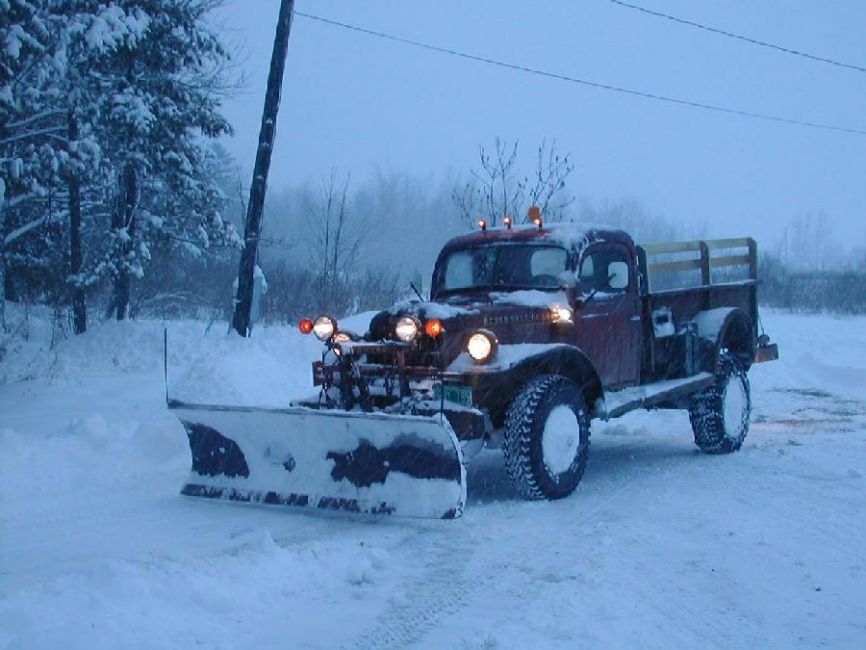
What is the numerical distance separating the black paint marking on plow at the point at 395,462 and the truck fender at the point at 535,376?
2.35 feet

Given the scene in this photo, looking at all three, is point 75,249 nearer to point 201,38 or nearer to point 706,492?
point 201,38

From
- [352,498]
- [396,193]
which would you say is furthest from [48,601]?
[396,193]

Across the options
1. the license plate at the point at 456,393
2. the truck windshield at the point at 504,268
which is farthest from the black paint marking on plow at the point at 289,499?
the truck windshield at the point at 504,268

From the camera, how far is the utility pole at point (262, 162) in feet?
45.8

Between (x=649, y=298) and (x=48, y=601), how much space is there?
234 inches

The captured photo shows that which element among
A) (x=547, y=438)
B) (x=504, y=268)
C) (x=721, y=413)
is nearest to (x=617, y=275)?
(x=504, y=268)

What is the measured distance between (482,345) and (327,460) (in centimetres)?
135

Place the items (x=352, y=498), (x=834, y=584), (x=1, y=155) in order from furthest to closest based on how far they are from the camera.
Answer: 1. (x=1, y=155)
2. (x=352, y=498)
3. (x=834, y=584)

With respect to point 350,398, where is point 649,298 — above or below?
above

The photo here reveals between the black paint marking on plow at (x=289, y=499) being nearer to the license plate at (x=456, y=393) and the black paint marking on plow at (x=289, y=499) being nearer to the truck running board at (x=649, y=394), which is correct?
the license plate at (x=456, y=393)

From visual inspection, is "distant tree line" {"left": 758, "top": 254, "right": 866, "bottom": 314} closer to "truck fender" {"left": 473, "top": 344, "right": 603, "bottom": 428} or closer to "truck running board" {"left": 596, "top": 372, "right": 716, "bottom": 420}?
"truck running board" {"left": 596, "top": 372, "right": 716, "bottom": 420}

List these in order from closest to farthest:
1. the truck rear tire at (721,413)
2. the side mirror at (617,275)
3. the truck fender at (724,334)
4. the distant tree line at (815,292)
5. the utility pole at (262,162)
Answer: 1. the side mirror at (617,275)
2. the truck fender at (724,334)
3. the truck rear tire at (721,413)
4. the utility pole at (262,162)
5. the distant tree line at (815,292)

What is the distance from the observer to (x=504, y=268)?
8445 mm

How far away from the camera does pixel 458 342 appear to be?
7066 millimetres
